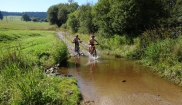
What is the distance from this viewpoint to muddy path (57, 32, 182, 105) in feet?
31.3

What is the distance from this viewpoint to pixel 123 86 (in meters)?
11.6

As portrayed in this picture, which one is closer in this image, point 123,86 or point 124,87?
point 124,87

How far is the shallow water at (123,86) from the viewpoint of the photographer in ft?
31.6

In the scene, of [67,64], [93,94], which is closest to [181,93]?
[93,94]

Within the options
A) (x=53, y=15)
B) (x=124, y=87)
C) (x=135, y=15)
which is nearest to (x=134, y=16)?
(x=135, y=15)

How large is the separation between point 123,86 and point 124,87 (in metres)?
0.19

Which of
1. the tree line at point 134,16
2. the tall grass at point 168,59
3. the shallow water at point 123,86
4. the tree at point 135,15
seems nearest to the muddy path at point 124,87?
the shallow water at point 123,86

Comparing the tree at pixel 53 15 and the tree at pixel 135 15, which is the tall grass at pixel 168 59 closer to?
the tree at pixel 135 15

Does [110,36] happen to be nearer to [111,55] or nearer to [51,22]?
[111,55]

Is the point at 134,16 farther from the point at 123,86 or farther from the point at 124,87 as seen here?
the point at 124,87

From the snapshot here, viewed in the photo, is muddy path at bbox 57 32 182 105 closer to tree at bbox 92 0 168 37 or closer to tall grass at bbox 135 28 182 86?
tall grass at bbox 135 28 182 86

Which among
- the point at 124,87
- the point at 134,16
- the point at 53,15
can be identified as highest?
the point at 53,15

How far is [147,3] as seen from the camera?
72.4 feet

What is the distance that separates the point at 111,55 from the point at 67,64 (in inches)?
250
